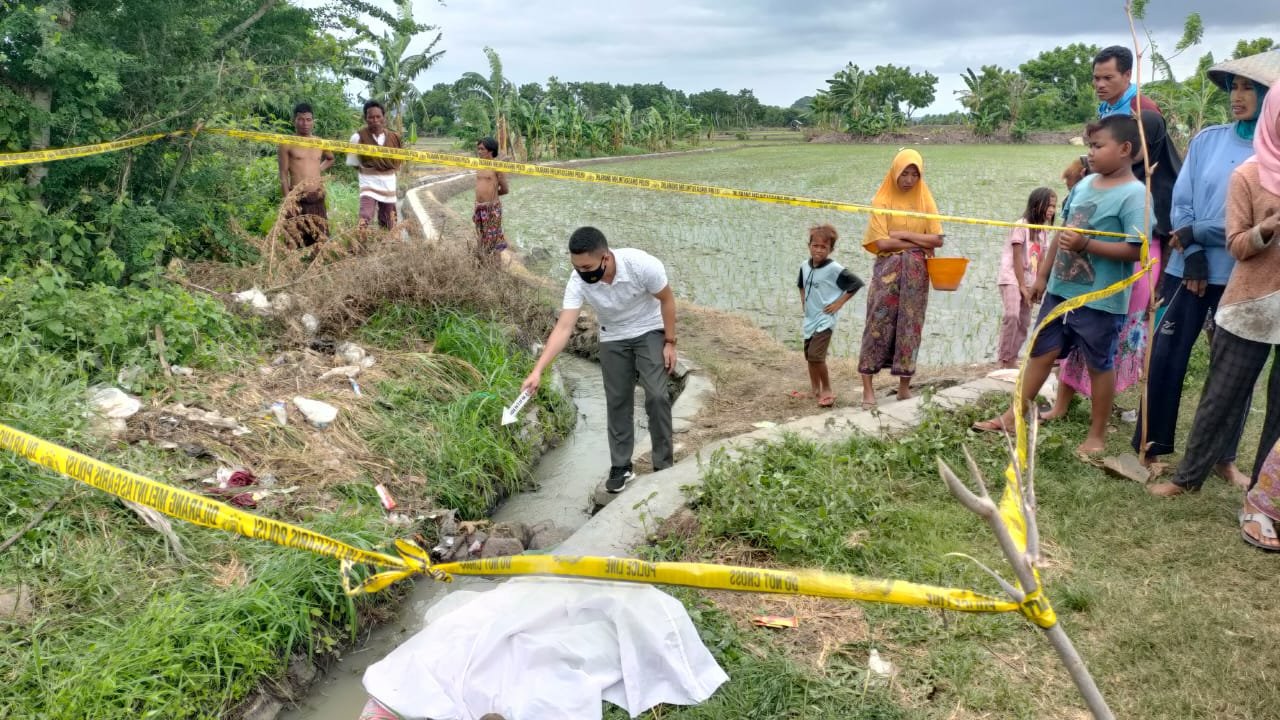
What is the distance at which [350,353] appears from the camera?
17.8ft

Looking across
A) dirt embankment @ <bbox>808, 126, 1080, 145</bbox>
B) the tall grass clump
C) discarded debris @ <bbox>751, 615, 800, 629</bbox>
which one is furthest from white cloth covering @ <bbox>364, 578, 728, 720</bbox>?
dirt embankment @ <bbox>808, 126, 1080, 145</bbox>

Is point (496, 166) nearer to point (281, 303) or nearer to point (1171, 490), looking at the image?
point (281, 303)

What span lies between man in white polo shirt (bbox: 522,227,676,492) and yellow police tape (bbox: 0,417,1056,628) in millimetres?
1825

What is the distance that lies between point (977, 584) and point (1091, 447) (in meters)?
1.54

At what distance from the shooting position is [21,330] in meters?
4.21

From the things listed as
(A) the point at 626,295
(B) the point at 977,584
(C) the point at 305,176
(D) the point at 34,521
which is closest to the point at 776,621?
(B) the point at 977,584

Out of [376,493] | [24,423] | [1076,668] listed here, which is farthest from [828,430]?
[24,423]

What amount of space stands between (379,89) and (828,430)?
1887 cm

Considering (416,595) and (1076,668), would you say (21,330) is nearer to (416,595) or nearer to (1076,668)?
(416,595)

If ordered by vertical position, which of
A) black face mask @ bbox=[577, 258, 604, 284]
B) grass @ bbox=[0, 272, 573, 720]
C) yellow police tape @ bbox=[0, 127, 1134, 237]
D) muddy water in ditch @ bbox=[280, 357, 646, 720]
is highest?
yellow police tape @ bbox=[0, 127, 1134, 237]

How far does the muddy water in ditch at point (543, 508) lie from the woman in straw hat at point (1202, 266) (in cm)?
291

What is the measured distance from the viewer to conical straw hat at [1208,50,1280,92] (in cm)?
342

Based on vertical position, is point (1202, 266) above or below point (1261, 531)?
above

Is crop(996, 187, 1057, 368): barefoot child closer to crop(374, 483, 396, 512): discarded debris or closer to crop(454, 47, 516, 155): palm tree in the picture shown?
crop(374, 483, 396, 512): discarded debris
